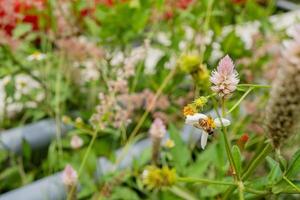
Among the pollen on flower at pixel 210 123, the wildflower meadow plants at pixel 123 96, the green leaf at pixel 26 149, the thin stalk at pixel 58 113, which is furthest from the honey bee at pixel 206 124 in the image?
the green leaf at pixel 26 149

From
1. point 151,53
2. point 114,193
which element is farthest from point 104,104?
point 151,53

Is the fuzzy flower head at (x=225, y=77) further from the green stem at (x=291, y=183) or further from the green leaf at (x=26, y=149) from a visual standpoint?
the green leaf at (x=26, y=149)

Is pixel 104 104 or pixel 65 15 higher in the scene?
pixel 65 15

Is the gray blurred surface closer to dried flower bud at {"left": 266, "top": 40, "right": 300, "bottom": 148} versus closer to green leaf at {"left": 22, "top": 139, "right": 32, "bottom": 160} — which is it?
green leaf at {"left": 22, "top": 139, "right": 32, "bottom": 160}

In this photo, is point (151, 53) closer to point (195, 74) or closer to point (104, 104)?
point (104, 104)

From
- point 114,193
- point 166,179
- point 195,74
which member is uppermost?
point 195,74
